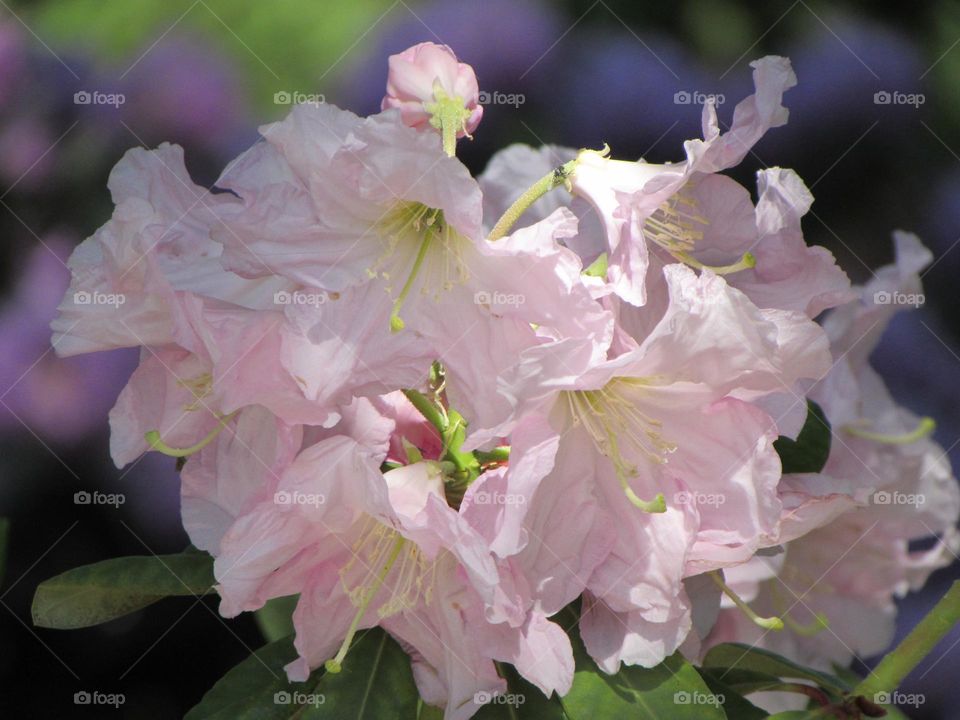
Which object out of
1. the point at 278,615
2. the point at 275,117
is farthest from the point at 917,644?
the point at 275,117

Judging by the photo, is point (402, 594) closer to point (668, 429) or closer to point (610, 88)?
point (668, 429)

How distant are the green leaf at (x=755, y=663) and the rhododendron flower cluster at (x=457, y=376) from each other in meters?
0.17

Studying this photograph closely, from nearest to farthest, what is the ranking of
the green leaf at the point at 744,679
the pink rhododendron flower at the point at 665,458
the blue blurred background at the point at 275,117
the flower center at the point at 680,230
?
the pink rhododendron flower at the point at 665,458
the flower center at the point at 680,230
the green leaf at the point at 744,679
the blue blurred background at the point at 275,117

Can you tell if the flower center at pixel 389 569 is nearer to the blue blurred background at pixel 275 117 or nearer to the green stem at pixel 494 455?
the green stem at pixel 494 455

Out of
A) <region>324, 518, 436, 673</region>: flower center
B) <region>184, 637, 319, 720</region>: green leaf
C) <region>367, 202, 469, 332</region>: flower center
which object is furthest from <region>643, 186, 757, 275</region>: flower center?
<region>184, 637, 319, 720</region>: green leaf

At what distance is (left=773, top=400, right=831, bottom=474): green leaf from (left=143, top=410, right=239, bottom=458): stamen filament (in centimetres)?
37

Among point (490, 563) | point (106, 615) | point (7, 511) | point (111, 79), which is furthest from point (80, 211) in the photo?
point (490, 563)

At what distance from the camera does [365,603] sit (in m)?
0.65

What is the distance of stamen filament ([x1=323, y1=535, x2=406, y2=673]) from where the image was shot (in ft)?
2.07

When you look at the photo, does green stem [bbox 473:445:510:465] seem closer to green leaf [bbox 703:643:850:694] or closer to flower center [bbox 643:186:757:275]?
flower center [bbox 643:186:757:275]

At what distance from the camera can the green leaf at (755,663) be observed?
848 mm

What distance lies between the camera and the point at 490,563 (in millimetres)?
583

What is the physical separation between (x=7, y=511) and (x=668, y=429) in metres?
0.80

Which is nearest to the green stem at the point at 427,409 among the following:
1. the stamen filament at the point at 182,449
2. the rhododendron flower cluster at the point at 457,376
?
the rhododendron flower cluster at the point at 457,376
